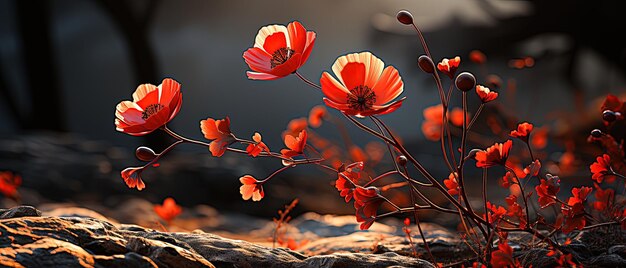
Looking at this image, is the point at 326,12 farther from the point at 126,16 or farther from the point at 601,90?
the point at 601,90

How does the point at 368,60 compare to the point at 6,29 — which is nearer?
the point at 368,60

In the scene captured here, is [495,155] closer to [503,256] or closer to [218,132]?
[503,256]

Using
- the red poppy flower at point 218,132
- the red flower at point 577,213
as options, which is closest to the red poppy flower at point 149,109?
the red poppy flower at point 218,132

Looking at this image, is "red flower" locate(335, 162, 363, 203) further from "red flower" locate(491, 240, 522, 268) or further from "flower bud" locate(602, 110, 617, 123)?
"flower bud" locate(602, 110, 617, 123)

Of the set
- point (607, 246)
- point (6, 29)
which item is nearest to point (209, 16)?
point (6, 29)

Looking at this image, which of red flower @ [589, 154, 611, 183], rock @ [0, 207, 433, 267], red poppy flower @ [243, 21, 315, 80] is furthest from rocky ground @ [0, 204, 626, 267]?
red poppy flower @ [243, 21, 315, 80]
